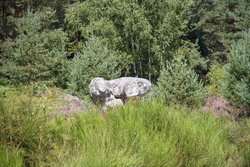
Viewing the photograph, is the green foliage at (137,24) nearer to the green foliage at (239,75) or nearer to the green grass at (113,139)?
the green foliage at (239,75)

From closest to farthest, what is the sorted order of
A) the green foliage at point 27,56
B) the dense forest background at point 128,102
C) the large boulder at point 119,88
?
the dense forest background at point 128,102, the large boulder at point 119,88, the green foliage at point 27,56

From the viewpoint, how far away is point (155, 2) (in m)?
17.4

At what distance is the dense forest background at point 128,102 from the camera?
232 centimetres

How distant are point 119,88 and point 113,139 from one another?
24.5 feet

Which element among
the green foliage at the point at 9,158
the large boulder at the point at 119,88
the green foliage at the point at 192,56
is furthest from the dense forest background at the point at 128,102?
the large boulder at the point at 119,88

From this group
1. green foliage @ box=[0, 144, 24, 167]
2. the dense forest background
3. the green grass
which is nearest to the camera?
green foliage @ box=[0, 144, 24, 167]

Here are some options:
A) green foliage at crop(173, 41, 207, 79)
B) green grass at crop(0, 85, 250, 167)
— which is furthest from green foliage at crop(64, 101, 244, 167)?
green foliage at crop(173, 41, 207, 79)

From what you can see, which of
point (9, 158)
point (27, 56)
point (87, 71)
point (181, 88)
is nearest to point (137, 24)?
point (87, 71)

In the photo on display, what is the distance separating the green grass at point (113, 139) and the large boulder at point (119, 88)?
20.5 ft

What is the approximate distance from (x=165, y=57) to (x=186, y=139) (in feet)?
53.7

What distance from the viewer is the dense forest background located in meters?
2.32

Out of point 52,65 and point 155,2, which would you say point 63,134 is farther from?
point 155,2

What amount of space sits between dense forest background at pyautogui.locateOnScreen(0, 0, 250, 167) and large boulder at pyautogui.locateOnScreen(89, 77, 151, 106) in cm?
91

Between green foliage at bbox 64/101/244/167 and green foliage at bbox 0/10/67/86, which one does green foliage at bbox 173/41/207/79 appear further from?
green foliage at bbox 64/101/244/167
